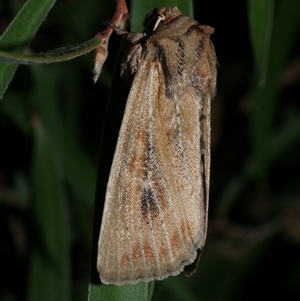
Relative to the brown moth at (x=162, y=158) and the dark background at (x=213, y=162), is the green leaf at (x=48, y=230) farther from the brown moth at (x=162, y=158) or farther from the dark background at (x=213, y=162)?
the brown moth at (x=162, y=158)

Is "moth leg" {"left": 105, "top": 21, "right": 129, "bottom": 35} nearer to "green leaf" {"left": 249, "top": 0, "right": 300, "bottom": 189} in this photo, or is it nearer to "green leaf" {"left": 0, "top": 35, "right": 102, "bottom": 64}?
"green leaf" {"left": 0, "top": 35, "right": 102, "bottom": 64}

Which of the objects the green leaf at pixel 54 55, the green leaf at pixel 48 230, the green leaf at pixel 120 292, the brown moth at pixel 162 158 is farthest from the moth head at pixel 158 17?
the green leaf at pixel 48 230

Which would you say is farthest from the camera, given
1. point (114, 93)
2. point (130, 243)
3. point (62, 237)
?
point (62, 237)

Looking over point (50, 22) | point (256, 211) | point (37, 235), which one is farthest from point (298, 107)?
point (37, 235)

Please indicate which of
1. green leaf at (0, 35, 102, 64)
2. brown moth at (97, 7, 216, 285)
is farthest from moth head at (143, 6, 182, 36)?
green leaf at (0, 35, 102, 64)

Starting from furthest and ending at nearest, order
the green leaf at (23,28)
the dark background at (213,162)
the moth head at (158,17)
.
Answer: the dark background at (213,162)
the moth head at (158,17)
the green leaf at (23,28)

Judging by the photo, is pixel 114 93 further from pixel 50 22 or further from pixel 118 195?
pixel 50 22

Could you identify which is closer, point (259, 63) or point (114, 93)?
point (114, 93)
